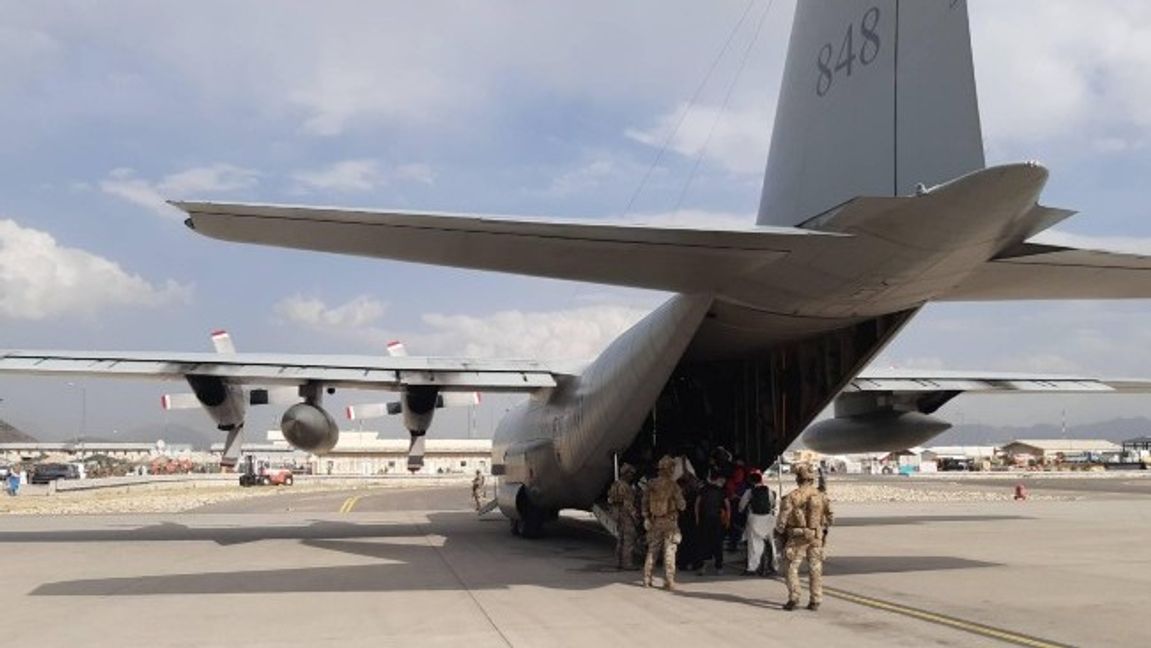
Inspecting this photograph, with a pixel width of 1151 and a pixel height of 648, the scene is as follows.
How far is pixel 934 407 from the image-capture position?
17797 millimetres

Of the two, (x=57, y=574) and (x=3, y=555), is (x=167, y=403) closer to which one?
(x=3, y=555)

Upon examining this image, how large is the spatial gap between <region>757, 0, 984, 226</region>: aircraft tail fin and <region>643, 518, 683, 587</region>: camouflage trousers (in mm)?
3622

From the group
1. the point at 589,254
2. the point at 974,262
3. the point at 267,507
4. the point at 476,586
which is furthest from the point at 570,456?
the point at 267,507

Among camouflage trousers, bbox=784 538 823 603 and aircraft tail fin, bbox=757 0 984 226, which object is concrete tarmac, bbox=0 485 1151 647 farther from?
aircraft tail fin, bbox=757 0 984 226

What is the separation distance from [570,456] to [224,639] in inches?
301

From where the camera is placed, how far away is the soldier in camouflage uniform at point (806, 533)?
28.3 feet

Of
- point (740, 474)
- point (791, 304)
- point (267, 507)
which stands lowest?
point (267, 507)

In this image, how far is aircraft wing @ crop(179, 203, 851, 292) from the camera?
291 inches

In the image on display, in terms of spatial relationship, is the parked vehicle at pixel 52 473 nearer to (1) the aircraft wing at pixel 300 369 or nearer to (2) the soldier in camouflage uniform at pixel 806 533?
(1) the aircraft wing at pixel 300 369

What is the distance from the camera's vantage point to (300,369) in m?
16.4

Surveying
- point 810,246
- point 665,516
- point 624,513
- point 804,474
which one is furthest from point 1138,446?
point 810,246

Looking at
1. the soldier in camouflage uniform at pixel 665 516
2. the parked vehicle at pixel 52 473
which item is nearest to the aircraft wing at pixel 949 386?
the soldier in camouflage uniform at pixel 665 516

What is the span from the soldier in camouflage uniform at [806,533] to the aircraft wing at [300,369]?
26.2 ft

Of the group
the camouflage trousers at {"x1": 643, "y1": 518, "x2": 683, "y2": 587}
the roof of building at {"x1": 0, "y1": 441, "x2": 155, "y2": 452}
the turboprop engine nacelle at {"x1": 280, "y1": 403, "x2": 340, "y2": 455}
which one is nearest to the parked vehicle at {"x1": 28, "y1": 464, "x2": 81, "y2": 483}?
the turboprop engine nacelle at {"x1": 280, "y1": 403, "x2": 340, "y2": 455}
